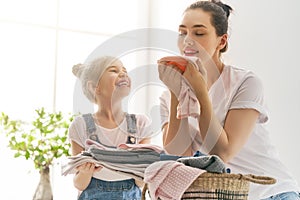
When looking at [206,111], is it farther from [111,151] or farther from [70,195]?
[70,195]

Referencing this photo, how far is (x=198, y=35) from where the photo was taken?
1.42 meters

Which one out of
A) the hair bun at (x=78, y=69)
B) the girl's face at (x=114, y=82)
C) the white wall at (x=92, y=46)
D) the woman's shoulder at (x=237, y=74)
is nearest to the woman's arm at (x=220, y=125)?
the woman's shoulder at (x=237, y=74)

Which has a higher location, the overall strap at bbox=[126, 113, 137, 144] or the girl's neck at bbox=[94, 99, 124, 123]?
the girl's neck at bbox=[94, 99, 124, 123]

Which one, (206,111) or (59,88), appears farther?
(59,88)

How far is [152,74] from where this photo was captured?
4.63 ft

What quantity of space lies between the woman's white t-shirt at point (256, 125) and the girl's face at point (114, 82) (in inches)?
5.3

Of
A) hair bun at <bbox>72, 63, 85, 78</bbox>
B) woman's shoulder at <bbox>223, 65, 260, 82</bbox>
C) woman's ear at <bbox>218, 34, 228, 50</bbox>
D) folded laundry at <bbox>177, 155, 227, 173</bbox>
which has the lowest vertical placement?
folded laundry at <bbox>177, 155, 227, 173</bbox>

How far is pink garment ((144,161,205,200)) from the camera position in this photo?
102 cm

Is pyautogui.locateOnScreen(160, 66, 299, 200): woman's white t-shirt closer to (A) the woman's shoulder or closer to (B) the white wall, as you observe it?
(A) the woman's shoulder

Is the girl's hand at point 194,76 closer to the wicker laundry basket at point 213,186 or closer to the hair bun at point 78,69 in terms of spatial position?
the wicker laundry basket at point 213,186

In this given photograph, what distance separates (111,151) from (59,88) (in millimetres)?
2122

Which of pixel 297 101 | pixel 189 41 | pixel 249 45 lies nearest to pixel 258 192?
pixel 189 41

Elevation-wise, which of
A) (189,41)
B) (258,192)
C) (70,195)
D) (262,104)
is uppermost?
(189,41)

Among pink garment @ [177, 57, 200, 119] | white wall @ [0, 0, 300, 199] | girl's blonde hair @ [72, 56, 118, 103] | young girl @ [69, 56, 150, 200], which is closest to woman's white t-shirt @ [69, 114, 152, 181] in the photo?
young girl @ [69, 56, 150, 200]
